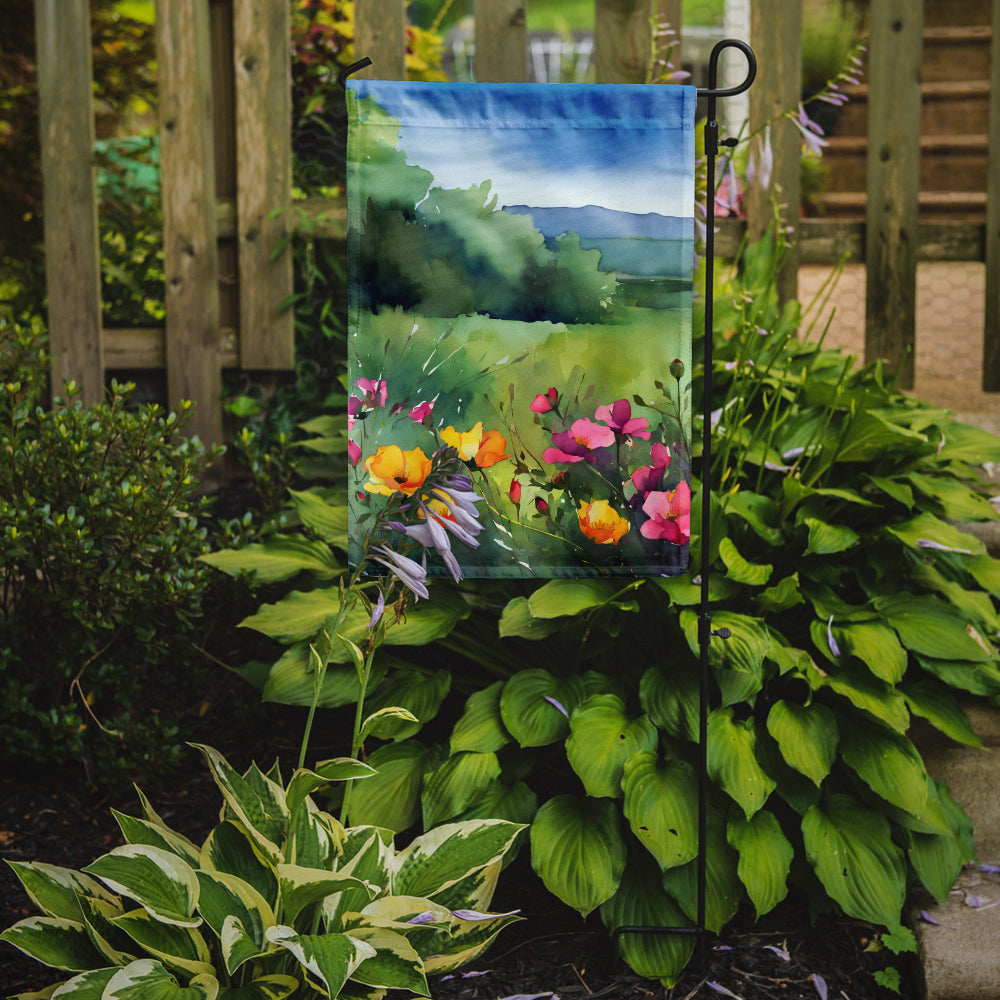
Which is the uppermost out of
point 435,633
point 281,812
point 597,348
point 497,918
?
point 597,348

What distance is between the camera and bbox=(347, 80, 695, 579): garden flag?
1.65 m

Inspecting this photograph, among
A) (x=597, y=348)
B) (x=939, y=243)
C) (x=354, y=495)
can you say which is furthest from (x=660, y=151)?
(x=939, y=243)

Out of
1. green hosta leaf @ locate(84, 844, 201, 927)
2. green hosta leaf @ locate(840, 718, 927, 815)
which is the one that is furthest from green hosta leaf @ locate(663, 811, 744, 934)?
green hosta leaf @ locate(84, 844, 201, 927)

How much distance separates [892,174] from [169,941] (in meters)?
2.90

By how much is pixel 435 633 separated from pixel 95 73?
10.3 ft

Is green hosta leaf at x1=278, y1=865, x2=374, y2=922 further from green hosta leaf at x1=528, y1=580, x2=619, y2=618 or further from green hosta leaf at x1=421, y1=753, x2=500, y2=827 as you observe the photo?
green hosta leaf at x1=528, y1=580, x2=619, y2=618

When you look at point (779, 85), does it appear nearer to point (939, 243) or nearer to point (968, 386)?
point (939, 243)

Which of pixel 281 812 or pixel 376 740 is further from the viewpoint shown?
pixel 376 740

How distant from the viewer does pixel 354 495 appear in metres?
1.67

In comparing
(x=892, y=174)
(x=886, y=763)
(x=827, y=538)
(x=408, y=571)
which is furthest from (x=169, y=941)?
(x=892, y=174)

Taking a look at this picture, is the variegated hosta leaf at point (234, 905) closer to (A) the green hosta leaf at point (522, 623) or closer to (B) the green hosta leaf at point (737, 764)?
(A) the green hosta leaf at point (522, 623)

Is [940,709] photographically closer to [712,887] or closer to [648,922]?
[712,887]

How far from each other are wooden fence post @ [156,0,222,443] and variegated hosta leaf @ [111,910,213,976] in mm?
1936

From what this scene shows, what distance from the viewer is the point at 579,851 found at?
1771 millimetres
